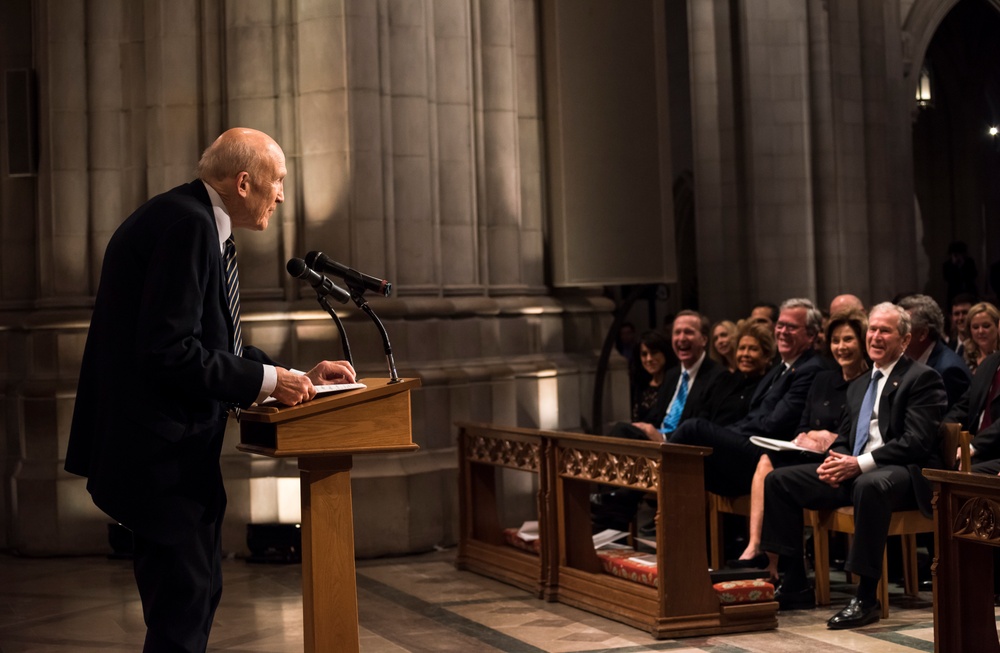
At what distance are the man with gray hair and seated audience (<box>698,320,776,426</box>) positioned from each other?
84 centimetres

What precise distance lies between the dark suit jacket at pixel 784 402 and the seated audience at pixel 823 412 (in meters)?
0.11

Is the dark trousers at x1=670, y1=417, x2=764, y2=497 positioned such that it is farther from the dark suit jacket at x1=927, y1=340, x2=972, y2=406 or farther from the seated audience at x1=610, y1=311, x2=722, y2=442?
the dark suit jacket at x1=927, y1=340, x2=972, y2=406

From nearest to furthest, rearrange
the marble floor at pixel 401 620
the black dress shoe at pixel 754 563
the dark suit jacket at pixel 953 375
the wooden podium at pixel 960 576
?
1. the wooden podium at pixel 960 576
2. the marble floor at pixel 401 620
3. the black dress shoe at pixel 754 563
4. the dark suit jacket at pixel 953 375

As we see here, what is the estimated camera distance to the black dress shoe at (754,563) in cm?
695

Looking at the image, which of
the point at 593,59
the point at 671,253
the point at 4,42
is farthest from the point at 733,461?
the point at 4,42

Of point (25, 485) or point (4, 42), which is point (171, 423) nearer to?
point (25, 485)

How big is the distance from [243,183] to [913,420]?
12.7 ft

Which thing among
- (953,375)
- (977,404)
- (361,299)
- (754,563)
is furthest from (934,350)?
(361,299)

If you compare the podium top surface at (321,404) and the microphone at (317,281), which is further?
the microphone at (317,281)

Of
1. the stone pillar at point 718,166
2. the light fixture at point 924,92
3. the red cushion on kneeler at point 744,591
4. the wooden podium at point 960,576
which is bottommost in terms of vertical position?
the red cushion on kneeler at point 744,591

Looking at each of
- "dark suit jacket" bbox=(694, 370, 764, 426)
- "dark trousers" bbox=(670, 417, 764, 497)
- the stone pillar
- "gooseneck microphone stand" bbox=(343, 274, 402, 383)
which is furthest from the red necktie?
the stone pillar

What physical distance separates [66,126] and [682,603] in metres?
5.49

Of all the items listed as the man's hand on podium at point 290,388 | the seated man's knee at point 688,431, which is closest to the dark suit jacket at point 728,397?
the seated man's knee at point 688,431

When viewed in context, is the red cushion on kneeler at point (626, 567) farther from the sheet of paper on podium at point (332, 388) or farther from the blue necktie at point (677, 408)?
the sheet of paper on podium at point (332, 388)
